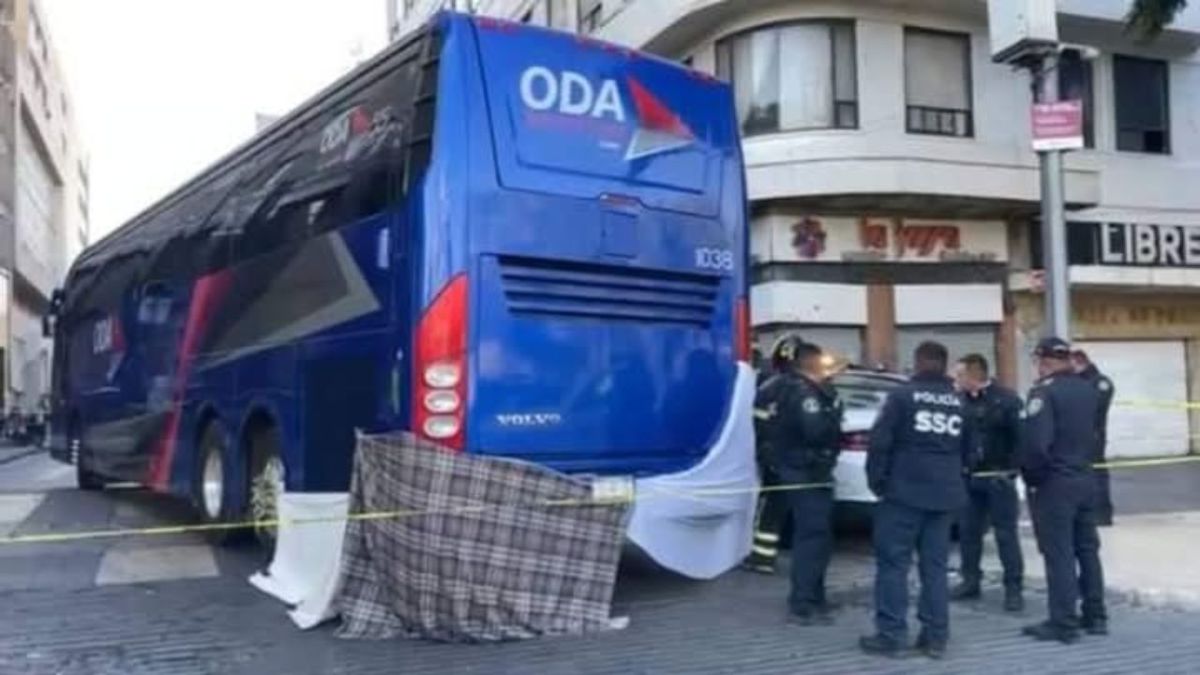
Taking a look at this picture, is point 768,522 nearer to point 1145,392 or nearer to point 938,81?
point 938,81

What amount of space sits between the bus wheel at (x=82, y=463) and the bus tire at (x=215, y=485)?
15.6 ft

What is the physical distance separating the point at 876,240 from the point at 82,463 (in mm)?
11824

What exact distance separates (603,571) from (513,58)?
3.14m

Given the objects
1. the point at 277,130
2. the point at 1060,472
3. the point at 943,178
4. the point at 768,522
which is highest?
the point at 943,178

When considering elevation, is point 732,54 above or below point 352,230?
above

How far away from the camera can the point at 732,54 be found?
65.6 feet

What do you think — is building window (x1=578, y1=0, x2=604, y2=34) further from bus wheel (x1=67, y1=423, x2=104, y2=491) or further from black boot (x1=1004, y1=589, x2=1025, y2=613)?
black boot (x1=1004, y1=589, x2=1025, y2=613)

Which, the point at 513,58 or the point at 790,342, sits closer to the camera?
the point at 513,58

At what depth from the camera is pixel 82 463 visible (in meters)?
15.6

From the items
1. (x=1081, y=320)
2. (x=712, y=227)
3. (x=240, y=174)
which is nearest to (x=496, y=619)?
(x=712, y=227)

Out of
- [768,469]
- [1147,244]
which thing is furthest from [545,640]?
[1147,244]

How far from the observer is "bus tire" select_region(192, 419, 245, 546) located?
398 inches

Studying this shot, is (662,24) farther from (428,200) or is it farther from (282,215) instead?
(428,200)

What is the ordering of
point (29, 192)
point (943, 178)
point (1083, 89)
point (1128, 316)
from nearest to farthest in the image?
1. point (943, 178)
2. point (1083, 89)
3. point (1128, 316)
4. point (29, 192)
